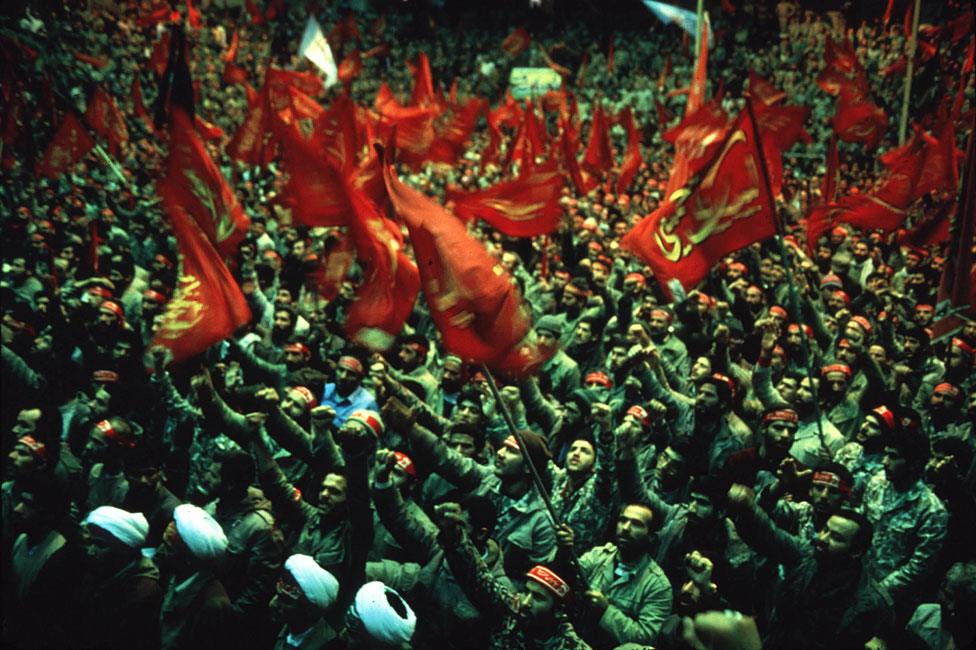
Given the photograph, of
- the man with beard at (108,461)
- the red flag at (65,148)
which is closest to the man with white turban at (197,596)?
the man with beard at (108,461)

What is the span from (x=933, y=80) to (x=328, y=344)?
1375 cm

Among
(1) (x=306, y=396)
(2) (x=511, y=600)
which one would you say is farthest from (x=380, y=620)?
→ (1) (x=306, y=396)

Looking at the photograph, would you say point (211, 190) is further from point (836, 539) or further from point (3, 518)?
point (836, 539)

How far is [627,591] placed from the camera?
3.88 meters

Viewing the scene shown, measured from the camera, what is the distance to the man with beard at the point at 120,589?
Result: 3.55 metres

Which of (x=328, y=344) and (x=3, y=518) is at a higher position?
(x=3, y=518)

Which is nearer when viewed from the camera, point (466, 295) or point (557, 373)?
point (466, 295)

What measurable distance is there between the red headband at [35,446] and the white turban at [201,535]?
1.33 meters

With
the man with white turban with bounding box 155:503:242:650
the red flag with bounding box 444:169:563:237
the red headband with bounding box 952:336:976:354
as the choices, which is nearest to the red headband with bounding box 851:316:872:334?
the red headband with bounding box 952:336:976:354

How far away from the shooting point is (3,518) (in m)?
4.43

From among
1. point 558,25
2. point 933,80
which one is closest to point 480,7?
A: point 558,25

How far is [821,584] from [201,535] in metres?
3.01

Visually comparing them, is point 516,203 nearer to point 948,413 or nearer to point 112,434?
point 948,413

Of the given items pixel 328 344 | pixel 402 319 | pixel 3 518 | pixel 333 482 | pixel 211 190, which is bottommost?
pixel 328 344
